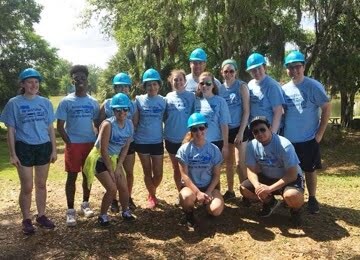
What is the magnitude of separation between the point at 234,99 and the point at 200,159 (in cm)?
105

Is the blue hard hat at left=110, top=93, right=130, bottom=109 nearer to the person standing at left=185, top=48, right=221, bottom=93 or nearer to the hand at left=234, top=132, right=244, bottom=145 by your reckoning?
the person standing at left=185, top=48, right=221, bottom=93

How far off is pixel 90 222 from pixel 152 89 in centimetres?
191

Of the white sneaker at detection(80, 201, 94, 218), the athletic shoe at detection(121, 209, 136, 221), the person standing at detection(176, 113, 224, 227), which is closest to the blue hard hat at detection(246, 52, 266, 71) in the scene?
the person standing at detection(176, 113, 224, 227)

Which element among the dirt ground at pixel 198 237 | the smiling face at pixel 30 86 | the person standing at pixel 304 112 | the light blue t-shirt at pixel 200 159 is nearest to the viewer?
the dirt ground at pixel 198 237

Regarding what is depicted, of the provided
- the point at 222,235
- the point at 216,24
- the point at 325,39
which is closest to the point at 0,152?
the point at 216,24

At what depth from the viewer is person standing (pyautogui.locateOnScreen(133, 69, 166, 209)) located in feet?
18.5

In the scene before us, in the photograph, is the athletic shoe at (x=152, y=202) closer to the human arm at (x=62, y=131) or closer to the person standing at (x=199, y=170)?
the person standing at (x=199, y=170)

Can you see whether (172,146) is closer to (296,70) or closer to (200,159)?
(200,159)

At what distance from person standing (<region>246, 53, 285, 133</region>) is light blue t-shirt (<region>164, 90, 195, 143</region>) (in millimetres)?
816

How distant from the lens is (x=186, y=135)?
17.8 feet

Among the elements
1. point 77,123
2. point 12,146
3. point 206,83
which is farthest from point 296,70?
point 12,146

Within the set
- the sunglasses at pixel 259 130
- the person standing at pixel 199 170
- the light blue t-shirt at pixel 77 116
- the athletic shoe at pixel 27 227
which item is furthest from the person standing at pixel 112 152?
the sunglasses at pixel 259 130

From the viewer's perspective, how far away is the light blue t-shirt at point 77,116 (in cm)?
528

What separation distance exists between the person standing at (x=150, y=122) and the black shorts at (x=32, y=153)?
1234mm
